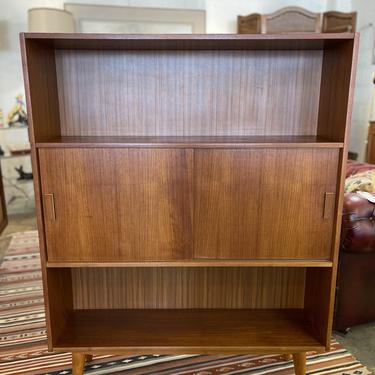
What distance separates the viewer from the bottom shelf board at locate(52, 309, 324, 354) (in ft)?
4.23

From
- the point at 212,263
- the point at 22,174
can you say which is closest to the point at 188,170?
the point at 212,263

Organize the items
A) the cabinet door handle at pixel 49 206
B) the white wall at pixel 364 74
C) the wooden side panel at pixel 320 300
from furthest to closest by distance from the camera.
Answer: the white wall at pixel 364 74, the wooden side panel at pixel 320 300, the cabinet door handle at pixel 49 206

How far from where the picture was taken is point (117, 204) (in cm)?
114

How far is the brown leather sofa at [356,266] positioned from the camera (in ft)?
5.15

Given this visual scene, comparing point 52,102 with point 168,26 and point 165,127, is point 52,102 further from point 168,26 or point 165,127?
point 168,26

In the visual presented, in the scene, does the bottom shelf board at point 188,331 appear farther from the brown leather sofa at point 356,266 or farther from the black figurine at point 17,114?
the black figurine at point 17,114

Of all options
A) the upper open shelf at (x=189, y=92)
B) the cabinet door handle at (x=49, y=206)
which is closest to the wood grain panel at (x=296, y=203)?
the upper open shelf at (x=189, y=92)

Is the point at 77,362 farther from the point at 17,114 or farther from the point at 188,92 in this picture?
the point at 17,114

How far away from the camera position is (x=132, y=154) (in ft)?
3.63

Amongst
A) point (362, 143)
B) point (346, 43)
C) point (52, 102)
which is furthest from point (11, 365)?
point (362, 143)

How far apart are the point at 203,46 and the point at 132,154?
0.42m

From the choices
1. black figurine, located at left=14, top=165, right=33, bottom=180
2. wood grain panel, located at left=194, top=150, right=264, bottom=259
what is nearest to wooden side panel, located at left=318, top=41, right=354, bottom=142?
wood grain panel, located at left=194, top=150, right=264, bottom=259

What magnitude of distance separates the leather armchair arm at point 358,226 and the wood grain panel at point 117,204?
79 centimetres

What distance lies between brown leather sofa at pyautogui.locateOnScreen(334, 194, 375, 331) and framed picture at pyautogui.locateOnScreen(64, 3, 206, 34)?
2.87 metres
